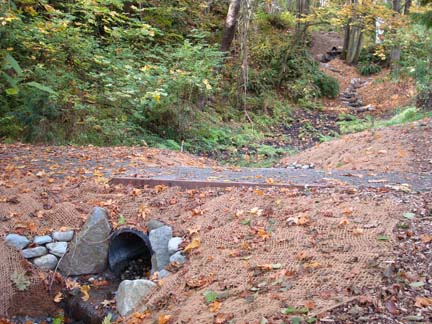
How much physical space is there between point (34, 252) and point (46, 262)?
16cm

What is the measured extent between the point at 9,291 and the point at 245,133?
9791mm

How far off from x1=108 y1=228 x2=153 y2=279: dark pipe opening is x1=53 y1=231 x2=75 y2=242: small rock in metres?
0.45

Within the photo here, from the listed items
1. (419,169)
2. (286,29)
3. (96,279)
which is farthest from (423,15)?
(286,29)

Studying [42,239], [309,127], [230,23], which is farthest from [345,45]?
[42,239]

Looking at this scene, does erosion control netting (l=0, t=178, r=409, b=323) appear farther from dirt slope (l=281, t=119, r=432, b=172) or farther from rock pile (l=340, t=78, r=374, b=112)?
rock pile (l=340, t=78, r=374, b=112)

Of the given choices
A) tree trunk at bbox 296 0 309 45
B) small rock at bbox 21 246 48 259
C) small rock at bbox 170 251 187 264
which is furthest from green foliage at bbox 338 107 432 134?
small rock at bbox 21 246 48 259

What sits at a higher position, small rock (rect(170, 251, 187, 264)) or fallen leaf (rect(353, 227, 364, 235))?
fallen leaf (rect(353, 227, 364, 235))

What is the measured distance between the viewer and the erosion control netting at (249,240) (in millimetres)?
3080

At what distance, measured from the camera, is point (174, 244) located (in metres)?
4.43

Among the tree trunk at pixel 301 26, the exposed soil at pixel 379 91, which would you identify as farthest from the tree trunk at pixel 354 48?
the tree trunk at pixel 301 26

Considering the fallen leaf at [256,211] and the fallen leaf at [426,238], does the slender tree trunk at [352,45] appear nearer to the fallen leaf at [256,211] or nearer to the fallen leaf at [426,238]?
the fallen leaf at [256,211]

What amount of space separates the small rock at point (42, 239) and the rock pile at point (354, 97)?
1523 cm

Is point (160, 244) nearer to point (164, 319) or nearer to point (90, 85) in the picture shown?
point (164, 319)

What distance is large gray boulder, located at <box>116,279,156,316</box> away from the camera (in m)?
3.91
